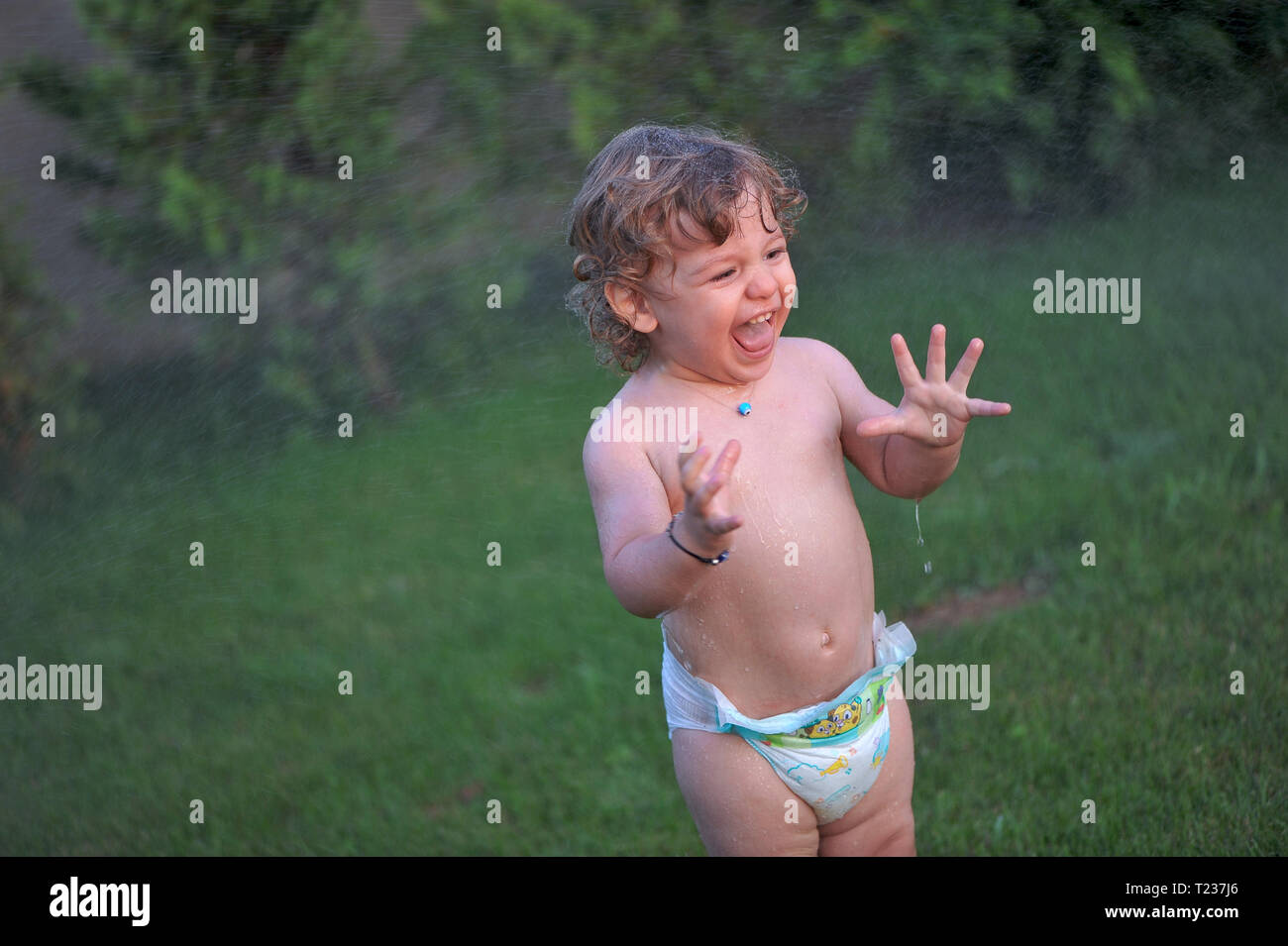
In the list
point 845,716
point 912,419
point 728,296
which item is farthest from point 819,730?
point 728,296

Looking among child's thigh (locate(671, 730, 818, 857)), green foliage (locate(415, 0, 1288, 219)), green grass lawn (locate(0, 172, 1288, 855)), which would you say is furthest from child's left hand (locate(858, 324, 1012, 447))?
green foliage (locate(415, 0, 1288, 219))

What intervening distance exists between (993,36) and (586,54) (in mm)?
1674

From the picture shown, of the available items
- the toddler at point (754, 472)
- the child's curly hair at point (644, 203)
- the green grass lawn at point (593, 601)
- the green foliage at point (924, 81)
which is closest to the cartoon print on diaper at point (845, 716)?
the toddler at point (754, 472)

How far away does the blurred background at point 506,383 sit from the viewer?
148 inches

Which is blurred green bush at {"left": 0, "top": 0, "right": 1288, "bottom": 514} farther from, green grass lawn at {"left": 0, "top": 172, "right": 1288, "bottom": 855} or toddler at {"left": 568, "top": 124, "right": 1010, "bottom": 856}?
toddler at {"left": 568, "top": 124, "right": 1010, "bottom": 856}

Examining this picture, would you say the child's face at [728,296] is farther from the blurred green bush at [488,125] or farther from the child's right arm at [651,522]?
the blurred green bush at [488,125]

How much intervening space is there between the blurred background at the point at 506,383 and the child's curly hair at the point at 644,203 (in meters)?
1.59

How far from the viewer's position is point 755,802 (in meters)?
2.35

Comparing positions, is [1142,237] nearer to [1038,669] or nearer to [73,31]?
[1038,669]

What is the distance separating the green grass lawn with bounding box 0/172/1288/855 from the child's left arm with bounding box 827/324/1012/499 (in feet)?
3.97

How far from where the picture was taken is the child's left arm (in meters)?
2.21
